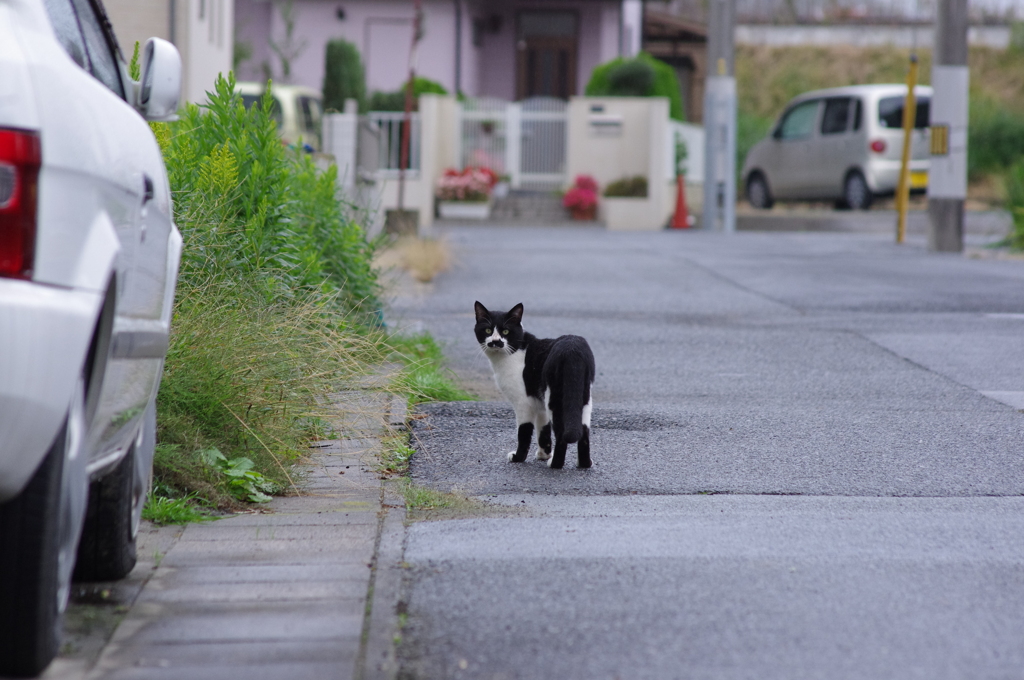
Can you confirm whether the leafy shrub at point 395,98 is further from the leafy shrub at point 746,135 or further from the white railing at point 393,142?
the leafy shrub at point 746,135

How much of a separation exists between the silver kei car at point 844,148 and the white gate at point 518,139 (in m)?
4.12

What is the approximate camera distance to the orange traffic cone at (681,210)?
24.1m

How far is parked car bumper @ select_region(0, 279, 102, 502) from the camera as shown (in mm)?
2414

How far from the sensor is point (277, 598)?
3.59 metres

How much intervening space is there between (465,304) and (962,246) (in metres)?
8.66

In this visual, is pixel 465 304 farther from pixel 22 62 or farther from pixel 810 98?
pixel 810 98

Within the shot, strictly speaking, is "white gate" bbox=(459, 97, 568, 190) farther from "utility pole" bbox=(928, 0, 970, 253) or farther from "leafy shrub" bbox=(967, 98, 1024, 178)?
"leafy shrub" bbox=(967, 98, 1024, 178)

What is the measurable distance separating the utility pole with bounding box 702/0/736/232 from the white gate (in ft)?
11.2

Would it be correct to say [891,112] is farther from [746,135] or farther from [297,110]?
[297,110]

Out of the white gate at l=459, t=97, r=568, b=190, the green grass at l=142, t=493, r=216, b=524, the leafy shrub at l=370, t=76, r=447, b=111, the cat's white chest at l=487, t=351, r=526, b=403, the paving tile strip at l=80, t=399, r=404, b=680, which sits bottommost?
the paving tile strip at l=80, t=399, r=404, b=680

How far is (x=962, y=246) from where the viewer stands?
17.4 m

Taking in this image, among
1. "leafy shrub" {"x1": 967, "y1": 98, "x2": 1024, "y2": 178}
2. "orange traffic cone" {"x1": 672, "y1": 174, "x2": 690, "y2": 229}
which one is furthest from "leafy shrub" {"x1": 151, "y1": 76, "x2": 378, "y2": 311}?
"leafy shrub" {"x1": 967, "y1": 98, "x2": 1024, "y2": 178}

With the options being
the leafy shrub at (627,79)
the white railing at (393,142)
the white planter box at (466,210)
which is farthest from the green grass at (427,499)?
the leafy shrub at (627,79)

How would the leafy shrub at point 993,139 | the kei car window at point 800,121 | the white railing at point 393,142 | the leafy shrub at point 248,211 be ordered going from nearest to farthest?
1. the leafy shrub at point 248,211
2. the white railing at point 393,142
3. the kei car window at point 800,121
4. the leafy shrub at point 993,139
